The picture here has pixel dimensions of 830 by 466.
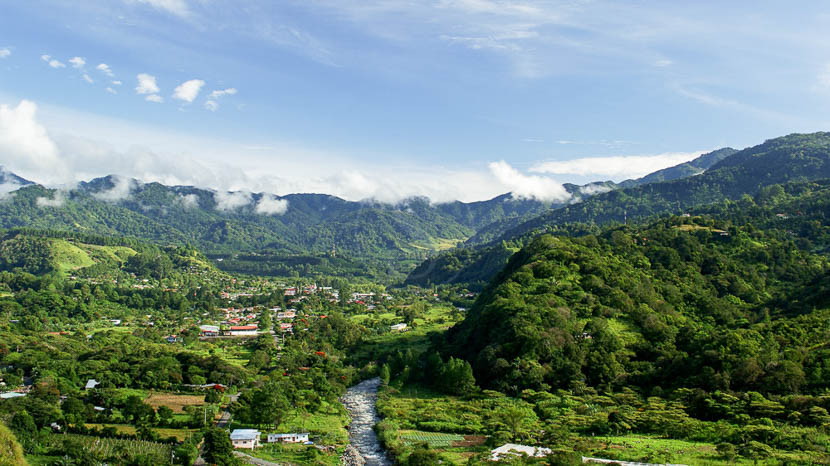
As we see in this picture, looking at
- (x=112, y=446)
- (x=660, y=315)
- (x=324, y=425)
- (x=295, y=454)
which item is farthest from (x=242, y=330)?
(x=660, y=315)

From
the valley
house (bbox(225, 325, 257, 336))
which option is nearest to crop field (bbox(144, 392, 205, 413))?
the valley

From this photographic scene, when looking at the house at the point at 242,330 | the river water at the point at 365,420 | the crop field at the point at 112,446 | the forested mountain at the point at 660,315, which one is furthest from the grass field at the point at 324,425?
the house at the point at 242,330

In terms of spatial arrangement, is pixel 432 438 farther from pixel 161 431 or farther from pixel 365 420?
pixel 161 431

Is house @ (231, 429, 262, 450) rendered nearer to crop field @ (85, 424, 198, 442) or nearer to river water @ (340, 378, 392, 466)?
crop field @ (85, 424, 198, 442)

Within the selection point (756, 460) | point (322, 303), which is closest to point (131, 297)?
point (322, 303)

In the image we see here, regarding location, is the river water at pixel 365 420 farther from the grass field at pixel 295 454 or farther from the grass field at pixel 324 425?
the grass field at pixel 295 454

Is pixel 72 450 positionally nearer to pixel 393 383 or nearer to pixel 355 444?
pixel 355 444
